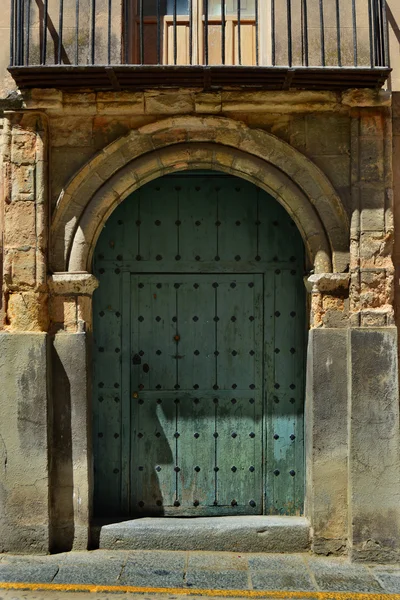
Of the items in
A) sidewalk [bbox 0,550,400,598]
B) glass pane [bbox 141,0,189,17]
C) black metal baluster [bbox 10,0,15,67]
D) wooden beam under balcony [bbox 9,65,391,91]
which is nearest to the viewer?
sidewalk [bbox 0,550,400,598]

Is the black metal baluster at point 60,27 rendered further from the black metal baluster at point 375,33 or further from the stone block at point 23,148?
the black metal baluster at point 375,33

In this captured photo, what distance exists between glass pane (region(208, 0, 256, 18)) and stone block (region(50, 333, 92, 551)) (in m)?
2.99

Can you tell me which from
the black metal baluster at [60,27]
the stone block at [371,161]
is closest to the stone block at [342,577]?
the stone block at [371,161]

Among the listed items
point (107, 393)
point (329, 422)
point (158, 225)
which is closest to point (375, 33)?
point (158, 225)

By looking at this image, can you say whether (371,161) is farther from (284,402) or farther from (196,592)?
(196,592)

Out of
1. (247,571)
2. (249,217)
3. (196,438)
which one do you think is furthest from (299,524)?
(249,217)

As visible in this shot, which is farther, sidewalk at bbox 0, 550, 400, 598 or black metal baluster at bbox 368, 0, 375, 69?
black metal baluster at bbox 368, 0, 375, 69

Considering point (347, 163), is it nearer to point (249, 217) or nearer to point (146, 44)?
point (249, 217)

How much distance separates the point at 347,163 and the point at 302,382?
1.87m

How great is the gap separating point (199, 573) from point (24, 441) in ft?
5.50

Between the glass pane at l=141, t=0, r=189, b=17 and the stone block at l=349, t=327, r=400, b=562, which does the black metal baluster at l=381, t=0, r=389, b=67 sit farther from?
the stone block at l=349, t=327, r=400, b=562

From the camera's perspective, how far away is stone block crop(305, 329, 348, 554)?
566cm

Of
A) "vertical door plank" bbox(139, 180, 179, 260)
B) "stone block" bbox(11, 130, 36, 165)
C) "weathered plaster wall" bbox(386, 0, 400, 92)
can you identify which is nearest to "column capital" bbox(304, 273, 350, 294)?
"vertical door plank" bbox(139, 180, 179, 260)

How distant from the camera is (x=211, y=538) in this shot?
574 cm
